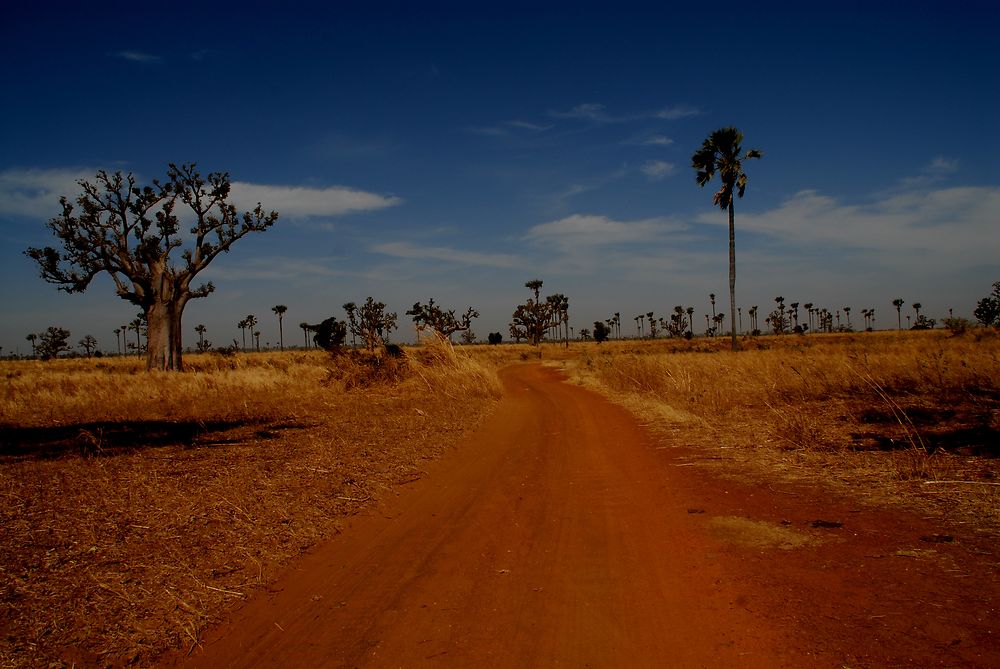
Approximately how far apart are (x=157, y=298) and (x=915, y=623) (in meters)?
30.5

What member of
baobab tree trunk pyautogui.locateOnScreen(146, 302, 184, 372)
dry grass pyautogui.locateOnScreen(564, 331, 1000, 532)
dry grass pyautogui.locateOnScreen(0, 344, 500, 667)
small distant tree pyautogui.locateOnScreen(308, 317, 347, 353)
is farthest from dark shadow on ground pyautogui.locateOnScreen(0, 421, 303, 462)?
baobab tree trunk pyautogui.locateOnScreen(146, 302, 184, 372)

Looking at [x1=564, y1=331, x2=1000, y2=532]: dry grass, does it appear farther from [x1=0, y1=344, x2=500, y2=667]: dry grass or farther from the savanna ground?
[x1=0, y1=344, x2=500, y2=667]: dry grass

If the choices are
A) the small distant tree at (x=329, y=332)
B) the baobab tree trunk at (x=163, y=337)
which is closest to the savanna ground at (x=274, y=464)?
the small distant tree at (x=329, y=332)

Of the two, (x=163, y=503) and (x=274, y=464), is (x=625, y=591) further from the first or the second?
(x=274, y=464)

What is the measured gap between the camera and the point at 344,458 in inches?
308

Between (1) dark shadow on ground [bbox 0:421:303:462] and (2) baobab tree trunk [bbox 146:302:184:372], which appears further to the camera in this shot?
(2) baobab tree trunk [bbox 146:302:184:372]

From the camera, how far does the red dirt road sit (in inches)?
118

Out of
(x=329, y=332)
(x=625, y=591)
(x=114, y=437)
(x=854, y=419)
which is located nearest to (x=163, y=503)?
(x=625, y=591)

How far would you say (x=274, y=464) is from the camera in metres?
7.29

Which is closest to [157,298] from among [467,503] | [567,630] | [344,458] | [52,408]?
[52,408]

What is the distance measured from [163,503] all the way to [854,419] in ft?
32.9

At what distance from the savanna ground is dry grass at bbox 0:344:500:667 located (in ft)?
0.06

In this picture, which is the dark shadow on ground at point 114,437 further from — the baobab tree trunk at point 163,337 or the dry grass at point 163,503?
the baobab tree trunk at point 163,337

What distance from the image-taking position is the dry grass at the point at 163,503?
334 centimetres
